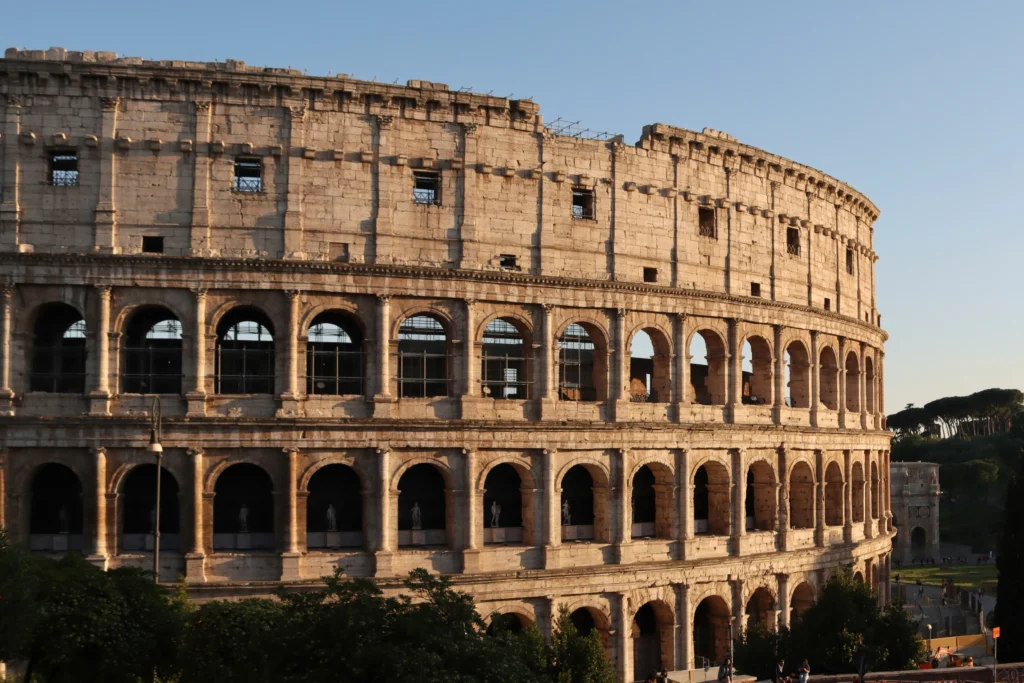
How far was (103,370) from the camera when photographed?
30.8 m

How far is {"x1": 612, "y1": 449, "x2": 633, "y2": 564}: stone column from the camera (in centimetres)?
3516

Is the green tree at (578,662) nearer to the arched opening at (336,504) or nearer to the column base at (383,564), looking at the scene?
the column base at (383,564)

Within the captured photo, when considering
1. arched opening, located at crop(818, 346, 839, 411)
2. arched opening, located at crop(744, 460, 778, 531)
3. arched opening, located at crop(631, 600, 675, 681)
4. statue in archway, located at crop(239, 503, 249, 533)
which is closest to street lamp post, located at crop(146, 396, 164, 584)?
statue in archway, located at crop(239, 503, 249, 533)

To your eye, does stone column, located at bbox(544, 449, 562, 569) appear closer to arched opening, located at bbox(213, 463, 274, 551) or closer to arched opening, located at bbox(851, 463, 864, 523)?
arched opening, located at bbox(213, 463, 274, 551)

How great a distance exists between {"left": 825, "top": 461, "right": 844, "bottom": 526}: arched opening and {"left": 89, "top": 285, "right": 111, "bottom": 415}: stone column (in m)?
28.3

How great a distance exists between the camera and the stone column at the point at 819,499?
42.1m

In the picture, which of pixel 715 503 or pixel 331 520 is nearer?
pixel 331 520

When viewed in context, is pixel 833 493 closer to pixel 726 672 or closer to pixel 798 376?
pixel 798 376

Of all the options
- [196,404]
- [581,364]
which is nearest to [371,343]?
[196,404]

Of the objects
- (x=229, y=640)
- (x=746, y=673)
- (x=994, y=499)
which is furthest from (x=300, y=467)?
(x=994, y=499)

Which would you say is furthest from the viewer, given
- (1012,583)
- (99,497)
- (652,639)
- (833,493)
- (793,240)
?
(833,493)

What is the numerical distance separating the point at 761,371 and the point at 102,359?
23.7 m

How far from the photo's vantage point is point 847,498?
147ft

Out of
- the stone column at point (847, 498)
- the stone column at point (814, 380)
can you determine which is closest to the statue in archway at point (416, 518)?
the stone column at point (814, 380)
